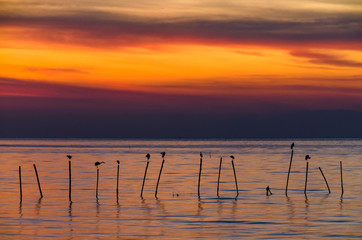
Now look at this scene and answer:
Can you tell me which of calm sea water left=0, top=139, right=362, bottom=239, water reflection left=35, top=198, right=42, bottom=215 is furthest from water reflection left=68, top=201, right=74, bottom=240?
water reflection left=35, top=198, right=42, bottom=215

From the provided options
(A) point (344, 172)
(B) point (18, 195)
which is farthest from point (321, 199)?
(A) point (344, 172)

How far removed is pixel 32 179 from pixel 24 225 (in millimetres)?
30147

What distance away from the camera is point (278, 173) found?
232 feet

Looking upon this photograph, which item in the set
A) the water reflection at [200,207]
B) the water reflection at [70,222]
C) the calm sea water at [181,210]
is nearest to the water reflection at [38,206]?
the calm sea water at [181,210]

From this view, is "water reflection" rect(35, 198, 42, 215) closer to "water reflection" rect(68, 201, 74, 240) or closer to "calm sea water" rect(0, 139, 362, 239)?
"calm sea water" rect(0, 139, 362, 239)

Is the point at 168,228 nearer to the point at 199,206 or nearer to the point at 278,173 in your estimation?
the point at 199,206

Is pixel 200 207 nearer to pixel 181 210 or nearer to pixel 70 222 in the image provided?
pixel 181 210

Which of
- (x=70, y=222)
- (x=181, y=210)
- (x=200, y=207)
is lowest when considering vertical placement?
(x=70, y=222)

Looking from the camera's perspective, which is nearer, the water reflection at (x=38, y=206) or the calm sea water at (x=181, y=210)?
the calm sea water at (x=181, y=210)

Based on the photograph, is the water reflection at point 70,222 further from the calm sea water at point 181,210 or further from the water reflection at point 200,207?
the water reflection at point 200,207

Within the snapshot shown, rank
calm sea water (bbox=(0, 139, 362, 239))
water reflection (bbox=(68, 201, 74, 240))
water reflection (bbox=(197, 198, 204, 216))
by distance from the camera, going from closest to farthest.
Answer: water reflection (bbox=(68, 201, 74, 240)), calm sea water (bbox=(0, 139, 362, 239)), water reflection (bbox=(197, 198, 204, 216))

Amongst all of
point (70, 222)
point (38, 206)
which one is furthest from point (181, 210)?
point (38, 206)

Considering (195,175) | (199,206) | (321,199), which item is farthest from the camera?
(195,175)

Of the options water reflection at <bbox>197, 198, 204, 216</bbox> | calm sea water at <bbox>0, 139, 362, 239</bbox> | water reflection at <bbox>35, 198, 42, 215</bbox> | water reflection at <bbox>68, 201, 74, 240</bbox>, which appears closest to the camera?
water reflection at <bbox>68, 201, 74, 240</bbox>
